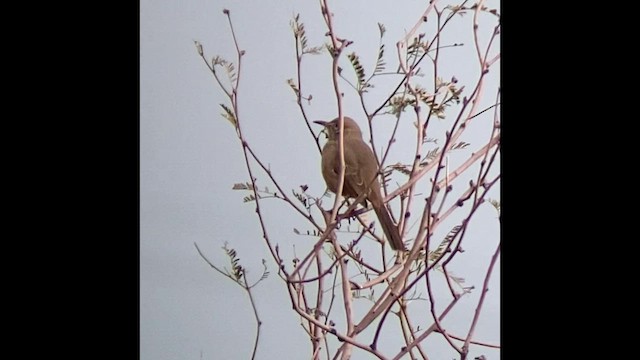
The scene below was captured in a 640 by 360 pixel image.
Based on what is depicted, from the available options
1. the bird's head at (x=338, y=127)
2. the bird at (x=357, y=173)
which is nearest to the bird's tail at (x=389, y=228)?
the bird at (x=357, y=173)

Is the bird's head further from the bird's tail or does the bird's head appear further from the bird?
the bird's tail

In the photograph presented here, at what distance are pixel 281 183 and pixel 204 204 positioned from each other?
0.19 meters

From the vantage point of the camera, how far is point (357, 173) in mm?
1707

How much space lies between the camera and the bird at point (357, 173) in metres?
1.70

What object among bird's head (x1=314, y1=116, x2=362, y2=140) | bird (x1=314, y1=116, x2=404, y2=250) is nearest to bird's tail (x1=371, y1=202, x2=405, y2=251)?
bird (x1=314, y1=116, x2=404, y2=250)

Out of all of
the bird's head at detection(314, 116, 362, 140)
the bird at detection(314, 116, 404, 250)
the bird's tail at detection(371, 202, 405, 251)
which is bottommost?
the bird's tail at detection(371, 202, 405, 251)

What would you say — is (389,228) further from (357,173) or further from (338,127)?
(338,127)

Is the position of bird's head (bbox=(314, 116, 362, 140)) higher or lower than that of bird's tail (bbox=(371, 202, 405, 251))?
higher

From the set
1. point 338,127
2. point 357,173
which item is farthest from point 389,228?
point 338,127

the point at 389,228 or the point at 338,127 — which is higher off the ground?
the point at 338,127

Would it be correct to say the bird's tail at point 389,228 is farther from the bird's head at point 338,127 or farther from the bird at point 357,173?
the bird's head at point 338,127

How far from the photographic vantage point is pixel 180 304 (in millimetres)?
1910

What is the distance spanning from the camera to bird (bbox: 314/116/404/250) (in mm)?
1700
